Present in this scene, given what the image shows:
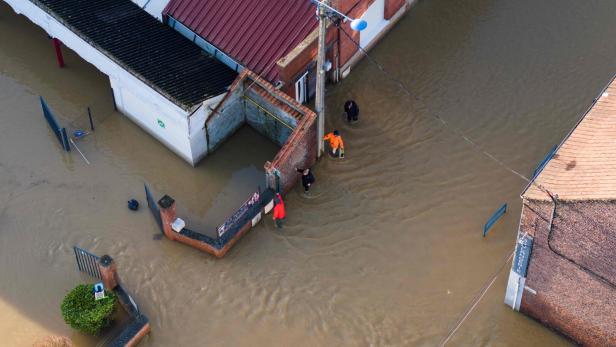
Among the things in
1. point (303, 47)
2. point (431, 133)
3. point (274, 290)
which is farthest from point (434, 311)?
point (303, 47)

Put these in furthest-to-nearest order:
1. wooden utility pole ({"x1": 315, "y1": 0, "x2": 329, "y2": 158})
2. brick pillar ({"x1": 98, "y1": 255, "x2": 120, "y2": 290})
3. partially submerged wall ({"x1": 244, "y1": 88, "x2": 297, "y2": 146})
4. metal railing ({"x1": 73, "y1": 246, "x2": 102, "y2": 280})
Result: partially submerged wall ({"x1": 244, "y1": 88, "x2": 297, "y2": 146})
metal railing ({"x1": 73, "y1": 246, "x2": 102, "y2": 280})
wooden utility pole ({"x1": 315, "y1": 0, "x2": 329, "y2": 158})
brick pillar ({"x1": 98, "y1": 255, "x2": 120, "y2": 290})

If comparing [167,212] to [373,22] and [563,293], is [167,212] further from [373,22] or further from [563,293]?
[563,293]

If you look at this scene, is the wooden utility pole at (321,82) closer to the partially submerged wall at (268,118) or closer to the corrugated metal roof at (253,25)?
the partially submerged wall at (268,118)

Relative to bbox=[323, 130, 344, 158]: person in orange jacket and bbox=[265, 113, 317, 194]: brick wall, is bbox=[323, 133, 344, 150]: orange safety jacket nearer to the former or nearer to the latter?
bbox=[323, 130, 344, 158]: person in orange jacket

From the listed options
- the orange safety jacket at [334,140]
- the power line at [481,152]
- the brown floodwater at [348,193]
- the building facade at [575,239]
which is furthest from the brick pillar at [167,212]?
the building facade at [575,239]

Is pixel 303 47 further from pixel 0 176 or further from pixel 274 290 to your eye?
pixel 0 176

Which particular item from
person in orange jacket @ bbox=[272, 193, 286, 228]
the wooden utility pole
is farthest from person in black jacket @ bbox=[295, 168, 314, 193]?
the wooden utility pole
